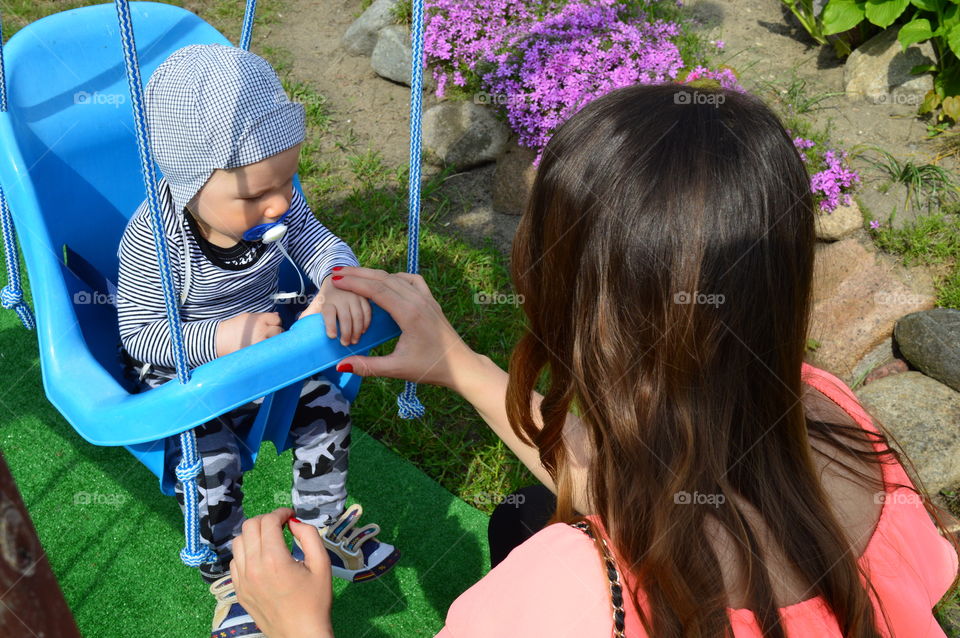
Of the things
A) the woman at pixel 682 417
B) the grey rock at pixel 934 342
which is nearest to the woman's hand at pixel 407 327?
the woman at pixel 682 417

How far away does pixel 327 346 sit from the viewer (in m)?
1.25

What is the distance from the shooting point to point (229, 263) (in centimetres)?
164

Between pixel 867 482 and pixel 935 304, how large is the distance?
1726 mm

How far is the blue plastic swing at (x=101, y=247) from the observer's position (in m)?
1.21

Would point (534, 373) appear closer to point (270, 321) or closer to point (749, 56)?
point (270, 321)

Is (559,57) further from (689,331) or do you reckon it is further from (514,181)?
(689,331)

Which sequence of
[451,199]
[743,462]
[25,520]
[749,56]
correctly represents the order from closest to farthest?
[25,520]
[743,462]
[451,199]
[749,56]

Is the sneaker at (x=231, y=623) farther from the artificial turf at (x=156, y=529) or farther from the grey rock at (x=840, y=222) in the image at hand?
the grey rock at (x=840, y=222)


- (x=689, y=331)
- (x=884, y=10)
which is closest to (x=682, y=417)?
(x=689, y=331)

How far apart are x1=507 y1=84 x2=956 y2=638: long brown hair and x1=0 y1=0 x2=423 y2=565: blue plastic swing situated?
436mm

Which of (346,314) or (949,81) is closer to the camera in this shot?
(346,314)

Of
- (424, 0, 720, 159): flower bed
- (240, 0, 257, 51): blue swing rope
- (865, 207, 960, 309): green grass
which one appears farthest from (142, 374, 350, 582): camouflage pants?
(865, 207, 960, 309): green grass

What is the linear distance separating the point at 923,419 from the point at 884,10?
1572 mm

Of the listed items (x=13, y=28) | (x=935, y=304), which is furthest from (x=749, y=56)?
(x=13, y=28)
